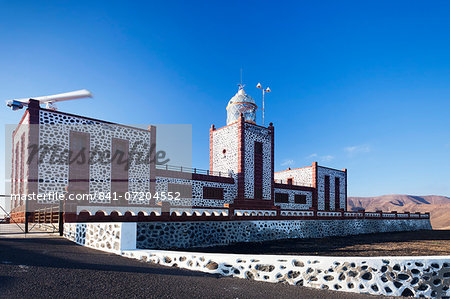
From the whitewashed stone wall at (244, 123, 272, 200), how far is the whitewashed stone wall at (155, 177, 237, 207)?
1.15 metres

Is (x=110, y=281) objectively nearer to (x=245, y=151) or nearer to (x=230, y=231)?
(x=230, y=231)

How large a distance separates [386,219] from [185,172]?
17.4m

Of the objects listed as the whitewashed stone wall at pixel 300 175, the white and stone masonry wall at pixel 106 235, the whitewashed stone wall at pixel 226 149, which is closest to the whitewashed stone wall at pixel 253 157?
the whitewashed stone wall at pixel 226 149

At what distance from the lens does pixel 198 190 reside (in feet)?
62.7

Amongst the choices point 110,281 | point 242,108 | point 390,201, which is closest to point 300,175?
point 242,108

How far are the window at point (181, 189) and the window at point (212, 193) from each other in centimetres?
116

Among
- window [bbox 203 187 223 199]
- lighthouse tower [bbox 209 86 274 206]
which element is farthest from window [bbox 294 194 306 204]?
window [bbox 203 187 223 199]

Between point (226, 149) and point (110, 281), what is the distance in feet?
56.6

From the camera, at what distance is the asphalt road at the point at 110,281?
429 centimetres

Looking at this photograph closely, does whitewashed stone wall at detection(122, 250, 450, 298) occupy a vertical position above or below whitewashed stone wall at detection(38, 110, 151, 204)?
below

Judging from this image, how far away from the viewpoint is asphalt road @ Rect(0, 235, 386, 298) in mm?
4285

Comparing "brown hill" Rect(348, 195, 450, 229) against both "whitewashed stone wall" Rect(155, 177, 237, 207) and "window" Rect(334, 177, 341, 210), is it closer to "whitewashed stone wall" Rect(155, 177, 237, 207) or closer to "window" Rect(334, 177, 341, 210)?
"window" Rect(334, 177, 341, 210)

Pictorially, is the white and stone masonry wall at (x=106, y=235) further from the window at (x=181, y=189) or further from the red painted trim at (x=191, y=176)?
the window at (x=181, y=189)

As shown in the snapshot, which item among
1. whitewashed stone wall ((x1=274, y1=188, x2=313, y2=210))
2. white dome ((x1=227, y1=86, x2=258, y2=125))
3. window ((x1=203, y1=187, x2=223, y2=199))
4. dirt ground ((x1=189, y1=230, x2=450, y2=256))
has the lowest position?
dirt ground ((x1=189, y1=230, x2=450, y2=256))
